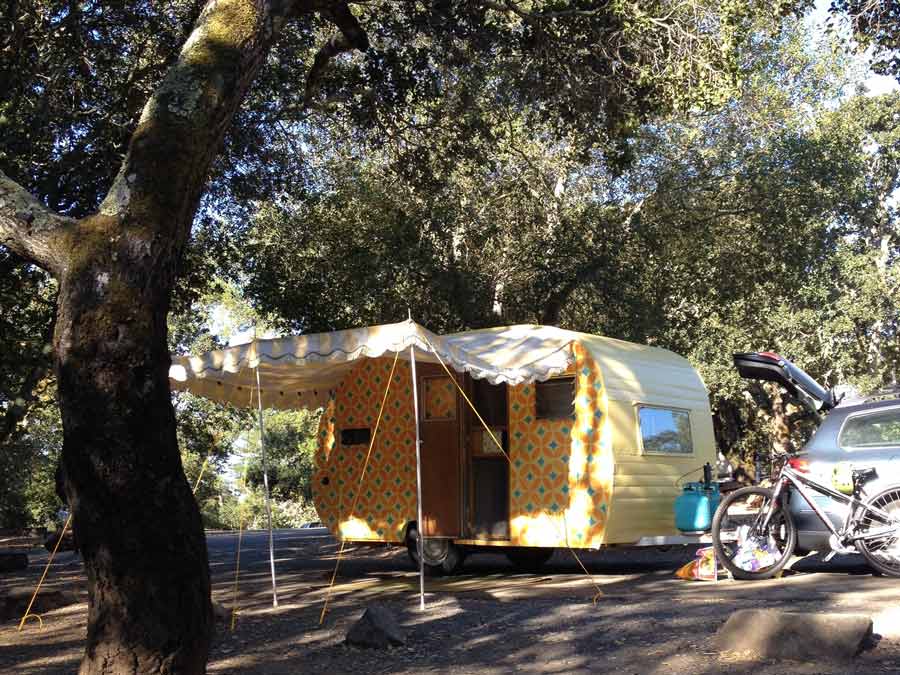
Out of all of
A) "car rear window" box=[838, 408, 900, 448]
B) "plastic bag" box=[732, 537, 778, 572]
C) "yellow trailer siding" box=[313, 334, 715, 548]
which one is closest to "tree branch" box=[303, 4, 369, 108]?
"yellow trailer siding" box=[313, 334, 715, 548]

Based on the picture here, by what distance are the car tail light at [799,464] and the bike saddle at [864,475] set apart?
1.58ft

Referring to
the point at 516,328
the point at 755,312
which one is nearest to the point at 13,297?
the point at 516,328

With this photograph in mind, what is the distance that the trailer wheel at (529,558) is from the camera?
11484mm

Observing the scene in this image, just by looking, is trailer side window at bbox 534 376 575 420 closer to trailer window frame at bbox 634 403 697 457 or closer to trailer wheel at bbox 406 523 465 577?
trailer window frame at bbox 634 403 697 457

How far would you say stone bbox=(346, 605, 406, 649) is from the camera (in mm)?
6613

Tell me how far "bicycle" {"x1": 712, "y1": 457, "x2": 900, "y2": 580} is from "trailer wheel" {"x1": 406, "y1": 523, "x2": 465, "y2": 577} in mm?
3209

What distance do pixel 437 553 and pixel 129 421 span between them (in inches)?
258

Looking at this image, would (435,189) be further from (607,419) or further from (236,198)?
(607,419)

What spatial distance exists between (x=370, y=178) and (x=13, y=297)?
20.6ft

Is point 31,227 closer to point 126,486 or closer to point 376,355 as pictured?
point 126,486

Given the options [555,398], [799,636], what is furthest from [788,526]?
[799,636]

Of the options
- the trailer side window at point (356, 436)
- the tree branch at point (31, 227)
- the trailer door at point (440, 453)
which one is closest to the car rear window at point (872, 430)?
the trailer door at point (440, 453)

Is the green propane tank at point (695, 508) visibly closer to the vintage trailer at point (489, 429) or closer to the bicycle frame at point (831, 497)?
the vintage trailer at point (489, 429)

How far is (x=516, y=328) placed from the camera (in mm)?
10648
